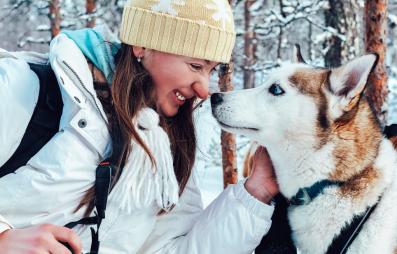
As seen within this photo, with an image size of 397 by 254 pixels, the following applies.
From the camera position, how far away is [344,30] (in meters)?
5.55

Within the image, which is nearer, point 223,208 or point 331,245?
point 331,245

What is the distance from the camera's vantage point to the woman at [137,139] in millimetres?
1620

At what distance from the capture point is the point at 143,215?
79.0 inches

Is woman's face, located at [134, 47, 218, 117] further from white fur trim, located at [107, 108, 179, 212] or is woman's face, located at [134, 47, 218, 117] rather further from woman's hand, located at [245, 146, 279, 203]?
woman's hand, located at [245, 146, 279, 203]

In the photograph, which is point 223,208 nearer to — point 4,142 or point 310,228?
point 310,228

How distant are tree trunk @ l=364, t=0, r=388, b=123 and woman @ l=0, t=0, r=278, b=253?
247 centimetres

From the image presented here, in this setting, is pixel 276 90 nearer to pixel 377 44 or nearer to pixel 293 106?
pixel 293 106

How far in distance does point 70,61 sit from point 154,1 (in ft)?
1.52

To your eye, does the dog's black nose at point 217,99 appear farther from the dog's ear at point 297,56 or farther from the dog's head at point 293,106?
the dog's ear at point 297,56

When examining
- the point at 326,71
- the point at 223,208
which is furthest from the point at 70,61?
the point at 326,71

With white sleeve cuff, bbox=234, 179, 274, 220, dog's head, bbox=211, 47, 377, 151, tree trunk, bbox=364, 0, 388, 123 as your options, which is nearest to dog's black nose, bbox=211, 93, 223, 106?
dog's head, bbox=211, 47, 377, 151

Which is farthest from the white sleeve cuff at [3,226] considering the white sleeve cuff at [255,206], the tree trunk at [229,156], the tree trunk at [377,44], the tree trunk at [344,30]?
the tree trunk at [344,30]

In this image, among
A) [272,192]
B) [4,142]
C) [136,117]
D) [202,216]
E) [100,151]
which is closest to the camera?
[4,142]

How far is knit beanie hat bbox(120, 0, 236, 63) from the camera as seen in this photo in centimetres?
191
